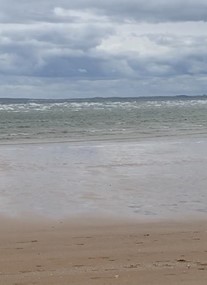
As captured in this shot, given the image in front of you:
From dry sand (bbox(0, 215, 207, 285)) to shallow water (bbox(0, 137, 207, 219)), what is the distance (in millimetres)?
1239

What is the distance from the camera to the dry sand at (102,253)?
295 inches

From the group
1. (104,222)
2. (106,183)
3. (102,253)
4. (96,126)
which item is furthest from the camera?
(96,126)

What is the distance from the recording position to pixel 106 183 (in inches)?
666

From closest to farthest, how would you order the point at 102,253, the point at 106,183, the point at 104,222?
the point at 102,253 → the point at 104,222 → the point at 106,183

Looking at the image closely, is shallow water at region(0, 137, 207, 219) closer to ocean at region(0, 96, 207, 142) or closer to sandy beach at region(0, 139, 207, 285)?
sandy beach at region(0, 139, 207, 285)

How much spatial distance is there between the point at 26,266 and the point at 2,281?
0.78 m

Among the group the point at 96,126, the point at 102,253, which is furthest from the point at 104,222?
the point at 96,126

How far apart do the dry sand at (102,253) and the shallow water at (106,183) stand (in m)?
1.24

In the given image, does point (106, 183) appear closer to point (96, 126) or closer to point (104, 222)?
point (104, 222)

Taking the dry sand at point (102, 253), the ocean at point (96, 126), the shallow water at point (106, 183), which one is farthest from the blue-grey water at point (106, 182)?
the ocean at point (96, 126)

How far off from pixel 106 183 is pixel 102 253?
815cm

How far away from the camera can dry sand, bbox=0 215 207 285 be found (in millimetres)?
7492

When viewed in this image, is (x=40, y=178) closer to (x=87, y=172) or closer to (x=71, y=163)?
(x=87, y=172)

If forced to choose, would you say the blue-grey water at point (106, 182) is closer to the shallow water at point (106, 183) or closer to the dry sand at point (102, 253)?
the shallow water at point (106, 183)
